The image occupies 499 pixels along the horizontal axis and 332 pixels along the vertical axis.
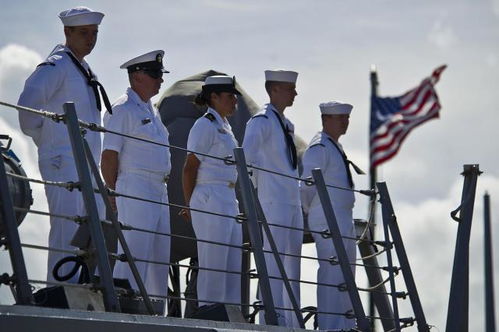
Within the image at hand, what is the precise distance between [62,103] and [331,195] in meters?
2.91

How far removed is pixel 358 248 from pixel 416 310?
198 centimetres

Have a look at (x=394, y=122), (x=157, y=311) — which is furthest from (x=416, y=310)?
(x=394, y=122)

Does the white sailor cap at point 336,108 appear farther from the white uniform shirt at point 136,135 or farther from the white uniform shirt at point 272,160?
the white uniform shirt at point 136,135

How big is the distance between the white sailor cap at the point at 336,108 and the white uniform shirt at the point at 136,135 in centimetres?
228

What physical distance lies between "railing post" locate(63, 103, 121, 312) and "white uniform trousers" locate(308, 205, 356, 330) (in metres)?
3.66

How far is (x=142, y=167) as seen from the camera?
8.12 metres

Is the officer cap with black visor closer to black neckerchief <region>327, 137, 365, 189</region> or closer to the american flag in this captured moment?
black neckerchief <region>327, 137, 365, 189</region>

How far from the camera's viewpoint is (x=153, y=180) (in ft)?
26.9

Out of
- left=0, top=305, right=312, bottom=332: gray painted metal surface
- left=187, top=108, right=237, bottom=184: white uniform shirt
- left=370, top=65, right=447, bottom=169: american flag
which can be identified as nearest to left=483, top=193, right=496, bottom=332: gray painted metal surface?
left=370, top=65, right=447, bottom=169: american flag

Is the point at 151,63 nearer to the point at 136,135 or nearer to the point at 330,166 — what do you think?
the point at 136,135

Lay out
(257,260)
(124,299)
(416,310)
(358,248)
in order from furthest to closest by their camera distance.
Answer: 1. (358,248)
2. (416,310)
3. (257,260)
4. (124,299)

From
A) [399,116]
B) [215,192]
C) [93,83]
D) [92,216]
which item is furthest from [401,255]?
[399,116]

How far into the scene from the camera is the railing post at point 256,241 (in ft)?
22.4

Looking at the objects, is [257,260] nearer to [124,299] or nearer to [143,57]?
[124,299]
